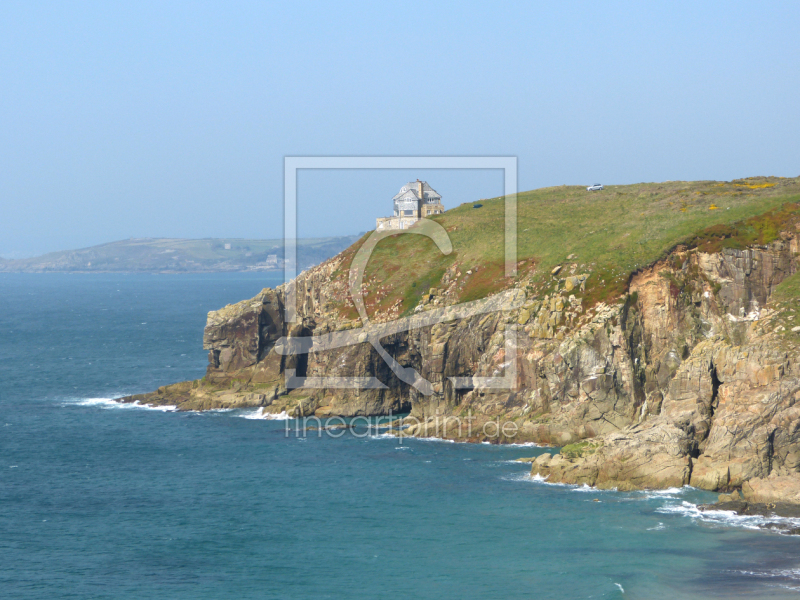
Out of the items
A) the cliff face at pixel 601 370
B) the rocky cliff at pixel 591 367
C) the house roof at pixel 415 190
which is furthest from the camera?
the house roof at pixel 415 190

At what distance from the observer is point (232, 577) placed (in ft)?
209

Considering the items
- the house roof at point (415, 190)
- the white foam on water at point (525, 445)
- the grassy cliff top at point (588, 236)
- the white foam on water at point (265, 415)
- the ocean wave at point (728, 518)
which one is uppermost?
the house roof at point (415, 190)

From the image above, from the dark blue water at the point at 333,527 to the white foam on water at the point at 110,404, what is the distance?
49.3 ft

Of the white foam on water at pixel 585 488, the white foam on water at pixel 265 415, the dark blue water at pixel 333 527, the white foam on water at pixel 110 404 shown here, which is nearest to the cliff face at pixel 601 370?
the white foam on water at pixel 585 488

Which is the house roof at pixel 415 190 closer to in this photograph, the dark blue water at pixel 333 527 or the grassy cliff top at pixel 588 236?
the grassy cliff top at pixel 588 236

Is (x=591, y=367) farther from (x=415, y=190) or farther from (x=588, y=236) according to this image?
(x=415, y=190)

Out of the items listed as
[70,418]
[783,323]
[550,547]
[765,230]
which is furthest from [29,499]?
[765,230]

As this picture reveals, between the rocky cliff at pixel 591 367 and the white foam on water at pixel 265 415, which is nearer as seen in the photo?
the rocky cliff at pixel 591 367

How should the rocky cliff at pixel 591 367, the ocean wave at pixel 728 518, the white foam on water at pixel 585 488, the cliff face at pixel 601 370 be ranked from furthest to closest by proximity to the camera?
the white foam on water at pixel 585 488 < the rocky cliff at pixel 591 367 < the cliff face at pixel 601 370 < the ocean wave at pixel 728 518

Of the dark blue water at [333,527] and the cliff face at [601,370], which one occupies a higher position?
the cliff face at [601,370]

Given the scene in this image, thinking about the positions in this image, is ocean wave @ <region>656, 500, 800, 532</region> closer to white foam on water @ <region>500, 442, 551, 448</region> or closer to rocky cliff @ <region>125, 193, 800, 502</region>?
rocky cliff @ <region>125, 193, 800, 502</region>

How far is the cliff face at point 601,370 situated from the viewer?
80.7 m

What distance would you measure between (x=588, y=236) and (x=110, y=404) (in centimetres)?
7419

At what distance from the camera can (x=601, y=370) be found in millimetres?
97375
